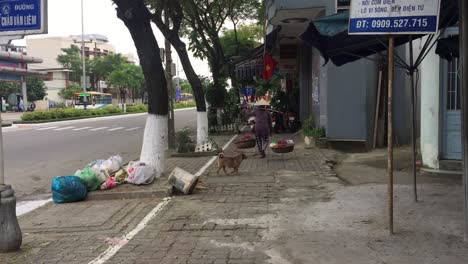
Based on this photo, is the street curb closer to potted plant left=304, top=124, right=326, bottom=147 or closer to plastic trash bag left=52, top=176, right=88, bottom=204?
plastic trash bag left=52, top=176, right=88, bottom=204

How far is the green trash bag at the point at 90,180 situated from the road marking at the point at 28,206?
78 cm

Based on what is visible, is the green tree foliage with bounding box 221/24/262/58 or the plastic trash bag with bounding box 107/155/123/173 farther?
the green tree foliage with bounding box 221/24/262/58

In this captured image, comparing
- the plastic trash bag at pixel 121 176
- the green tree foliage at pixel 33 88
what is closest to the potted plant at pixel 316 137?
the plastic trash bag at pixel 121 176

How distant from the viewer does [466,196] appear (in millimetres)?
5320

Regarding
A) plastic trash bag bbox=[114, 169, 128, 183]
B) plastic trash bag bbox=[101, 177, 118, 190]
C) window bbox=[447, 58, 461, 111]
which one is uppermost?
window bbox=[447, 58, 461, 111]

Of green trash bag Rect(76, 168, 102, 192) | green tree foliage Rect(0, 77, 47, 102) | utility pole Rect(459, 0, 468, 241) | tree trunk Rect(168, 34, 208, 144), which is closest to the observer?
utility pole Rect(459, 0, 468, 241)

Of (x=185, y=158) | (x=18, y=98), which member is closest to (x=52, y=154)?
(x=185, y=158)

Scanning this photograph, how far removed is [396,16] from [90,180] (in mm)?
5892

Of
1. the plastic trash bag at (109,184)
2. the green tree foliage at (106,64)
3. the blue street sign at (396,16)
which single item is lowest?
the plastic trash bag at (109,184)

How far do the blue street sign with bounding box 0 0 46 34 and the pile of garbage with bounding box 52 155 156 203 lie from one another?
3295 millimetres

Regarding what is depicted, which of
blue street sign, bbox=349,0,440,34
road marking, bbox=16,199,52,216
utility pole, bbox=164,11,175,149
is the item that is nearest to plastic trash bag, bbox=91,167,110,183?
road marking, bbox=16,199,52,216

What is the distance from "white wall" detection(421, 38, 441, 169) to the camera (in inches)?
371

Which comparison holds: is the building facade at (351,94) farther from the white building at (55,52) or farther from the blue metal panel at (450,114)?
the white building at (55,52)

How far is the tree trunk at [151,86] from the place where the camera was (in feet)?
31.9
